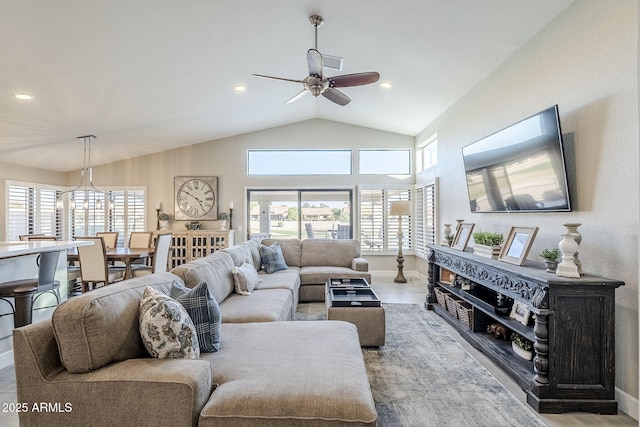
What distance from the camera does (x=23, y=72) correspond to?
317cm

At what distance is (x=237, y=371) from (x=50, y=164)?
23.3 ft

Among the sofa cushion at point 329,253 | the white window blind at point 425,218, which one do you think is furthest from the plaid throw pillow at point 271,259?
the white window blind at point 425,218

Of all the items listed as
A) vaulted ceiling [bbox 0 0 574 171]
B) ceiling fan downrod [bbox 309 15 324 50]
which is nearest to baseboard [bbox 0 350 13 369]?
vaulted ceiling [bbox 0 0 574 171]

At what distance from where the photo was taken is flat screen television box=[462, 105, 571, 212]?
2.56 meters

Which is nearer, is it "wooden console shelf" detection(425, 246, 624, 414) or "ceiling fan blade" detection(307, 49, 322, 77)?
"wooden console shelf" detection(425, 246, 624, 414)

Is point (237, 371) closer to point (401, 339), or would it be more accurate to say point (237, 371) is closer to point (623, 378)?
point (401, 339)

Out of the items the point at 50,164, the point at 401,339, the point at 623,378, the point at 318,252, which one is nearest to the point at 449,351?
the point at 401,339

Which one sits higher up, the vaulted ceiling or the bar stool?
the vaulted ceiling

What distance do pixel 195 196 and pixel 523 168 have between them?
614cm

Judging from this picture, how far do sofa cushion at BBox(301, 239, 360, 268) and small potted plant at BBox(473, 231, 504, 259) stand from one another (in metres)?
2.43

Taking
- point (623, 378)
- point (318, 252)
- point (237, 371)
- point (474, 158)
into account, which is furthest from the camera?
point (318, 252)

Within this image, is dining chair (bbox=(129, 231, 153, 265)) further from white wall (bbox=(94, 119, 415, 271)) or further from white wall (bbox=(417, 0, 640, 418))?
white wall (bbox=(417, 0, 640, 418))

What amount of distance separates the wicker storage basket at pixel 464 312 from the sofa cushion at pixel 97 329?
3025mm

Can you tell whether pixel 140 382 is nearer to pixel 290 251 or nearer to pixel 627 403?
pixel 627 403
